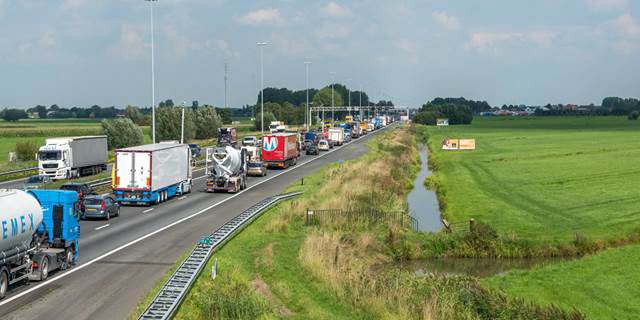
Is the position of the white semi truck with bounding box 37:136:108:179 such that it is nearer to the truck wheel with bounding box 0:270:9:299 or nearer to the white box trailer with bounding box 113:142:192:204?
the white box trailer with bounding box 113:142:192:204

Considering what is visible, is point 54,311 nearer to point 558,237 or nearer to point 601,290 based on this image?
point 601,290

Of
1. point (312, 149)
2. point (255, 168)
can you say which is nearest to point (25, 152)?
point (255, 168)

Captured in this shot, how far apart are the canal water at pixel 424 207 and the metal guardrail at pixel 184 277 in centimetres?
1559

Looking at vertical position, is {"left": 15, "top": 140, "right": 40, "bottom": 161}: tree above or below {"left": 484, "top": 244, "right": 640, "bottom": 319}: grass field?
above

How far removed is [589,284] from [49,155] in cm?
5051

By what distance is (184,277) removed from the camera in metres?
25.4

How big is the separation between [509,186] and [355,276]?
40.3 metres

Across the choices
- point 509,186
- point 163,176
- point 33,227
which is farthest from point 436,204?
point 33,227

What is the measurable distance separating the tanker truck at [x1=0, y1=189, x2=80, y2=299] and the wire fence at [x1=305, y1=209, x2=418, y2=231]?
15725 millimetres

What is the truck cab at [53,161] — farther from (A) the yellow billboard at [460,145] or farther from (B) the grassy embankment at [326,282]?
(A) the yellow billboard at [460,145]

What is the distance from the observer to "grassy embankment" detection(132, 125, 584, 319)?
23814 mm

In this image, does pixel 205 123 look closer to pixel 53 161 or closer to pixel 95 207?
pixel 53 161

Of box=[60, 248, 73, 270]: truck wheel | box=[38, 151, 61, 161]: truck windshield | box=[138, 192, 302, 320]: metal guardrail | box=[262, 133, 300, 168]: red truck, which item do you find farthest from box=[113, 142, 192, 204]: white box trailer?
box=[262, 133, 300, 168]: red truck

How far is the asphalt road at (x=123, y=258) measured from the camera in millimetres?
23000
